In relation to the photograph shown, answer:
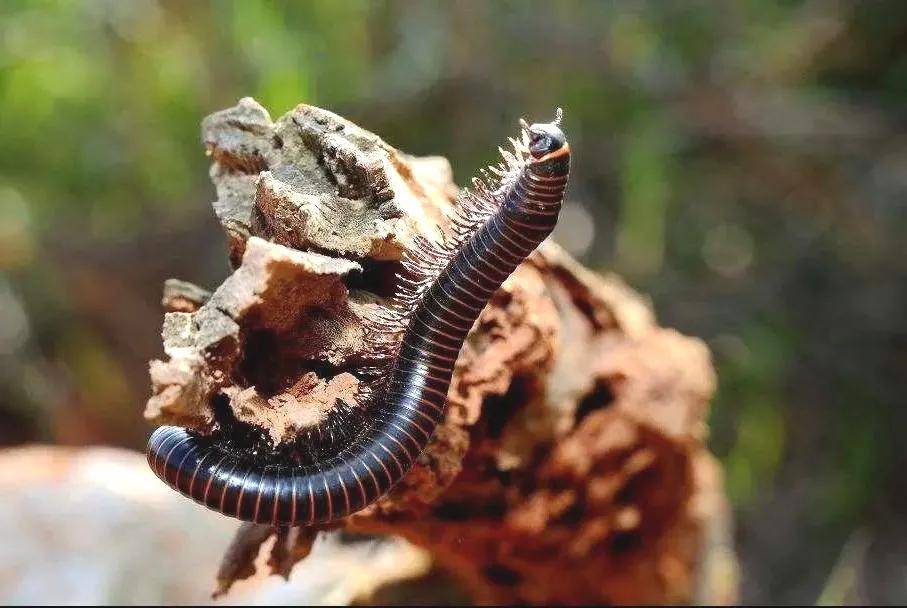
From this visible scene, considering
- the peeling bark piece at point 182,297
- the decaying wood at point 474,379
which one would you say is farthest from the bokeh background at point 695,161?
the peeling bark piece at point 182,297

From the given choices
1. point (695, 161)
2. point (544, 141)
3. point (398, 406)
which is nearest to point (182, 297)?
point (398, 406)

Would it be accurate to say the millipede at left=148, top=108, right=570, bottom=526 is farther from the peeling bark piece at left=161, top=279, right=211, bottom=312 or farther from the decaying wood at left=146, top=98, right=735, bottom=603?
the peeling bark piece at left=161, top=279, right=211, bottom=312

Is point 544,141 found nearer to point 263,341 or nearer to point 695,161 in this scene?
point 263,341

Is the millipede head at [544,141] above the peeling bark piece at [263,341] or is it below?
above

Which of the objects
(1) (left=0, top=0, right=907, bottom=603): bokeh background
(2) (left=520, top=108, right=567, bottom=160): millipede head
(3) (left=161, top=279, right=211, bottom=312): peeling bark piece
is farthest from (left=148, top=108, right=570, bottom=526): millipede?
(1) (left=0, top=0, right=907, bottom=603): bokeh background

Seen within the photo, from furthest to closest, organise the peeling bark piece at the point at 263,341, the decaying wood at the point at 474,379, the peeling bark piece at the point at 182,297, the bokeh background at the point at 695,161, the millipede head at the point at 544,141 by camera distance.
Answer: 1. the bokeh background at the point at 695,161
2. the peeling bark piece at the point at 182,297
3. the millipede head at the point at 544,141
4. the decaying wood at the point at 474,379
5. the peeling bark piece at the point at 263,341

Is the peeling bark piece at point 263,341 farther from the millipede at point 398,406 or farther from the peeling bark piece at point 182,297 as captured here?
the peeling bark piece at point 182,297
